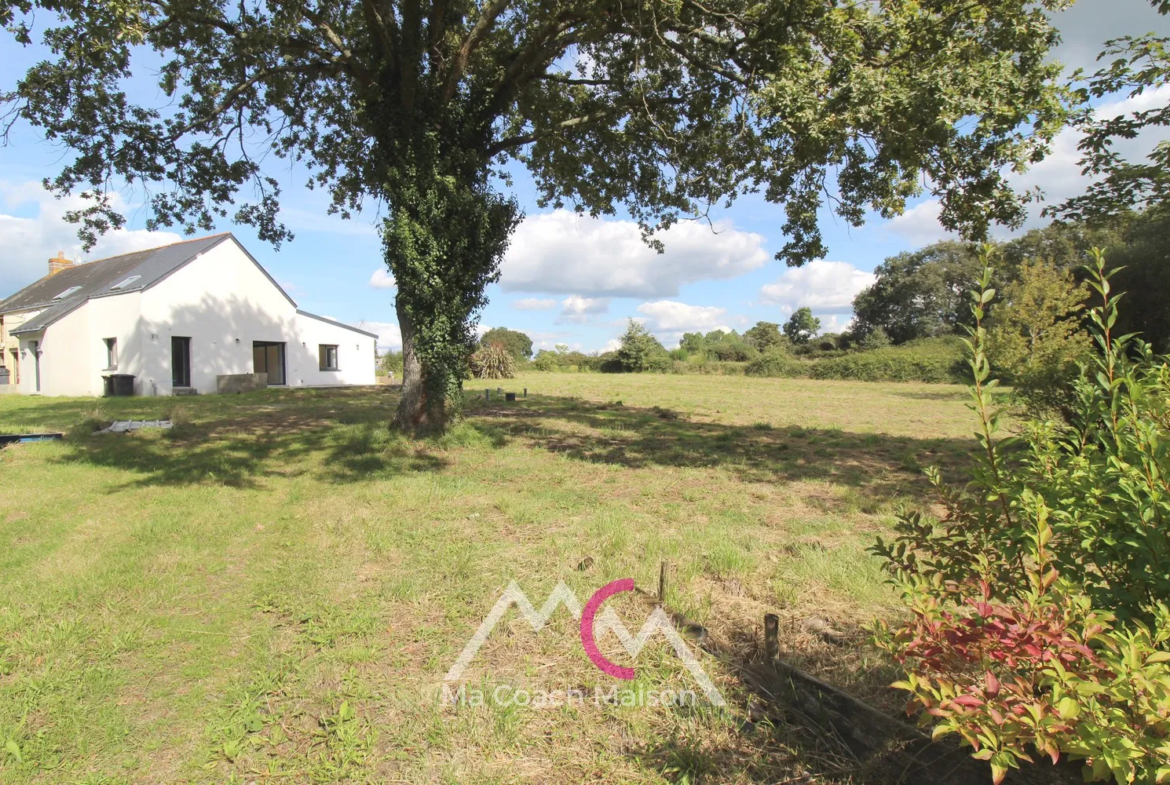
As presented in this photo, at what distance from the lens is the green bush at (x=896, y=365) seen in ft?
122

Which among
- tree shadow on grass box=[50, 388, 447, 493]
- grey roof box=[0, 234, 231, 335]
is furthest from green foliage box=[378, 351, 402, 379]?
tree shadow on grass box=[50, 388, 447, 493]

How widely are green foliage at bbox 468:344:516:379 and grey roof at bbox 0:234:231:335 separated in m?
12.8

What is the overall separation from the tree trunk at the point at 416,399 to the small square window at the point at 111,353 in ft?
64.2

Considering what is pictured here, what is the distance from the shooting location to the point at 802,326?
216ft

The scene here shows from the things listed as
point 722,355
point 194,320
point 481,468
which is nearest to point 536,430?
point 481,468

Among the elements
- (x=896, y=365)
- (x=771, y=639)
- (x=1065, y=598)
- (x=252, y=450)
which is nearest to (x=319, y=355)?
(x=252, y=450)

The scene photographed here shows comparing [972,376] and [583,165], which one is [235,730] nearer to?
[972,376]

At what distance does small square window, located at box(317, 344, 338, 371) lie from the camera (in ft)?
96.8

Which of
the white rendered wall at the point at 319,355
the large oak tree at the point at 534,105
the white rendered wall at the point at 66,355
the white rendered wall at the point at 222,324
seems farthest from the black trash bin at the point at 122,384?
the large oak tree at the point at 534,105

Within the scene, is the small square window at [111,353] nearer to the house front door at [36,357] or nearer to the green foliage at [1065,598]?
the house front door at [36,357]

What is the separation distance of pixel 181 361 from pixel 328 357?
6936 mm

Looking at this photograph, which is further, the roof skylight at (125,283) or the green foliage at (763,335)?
the green foliage at (763,335)

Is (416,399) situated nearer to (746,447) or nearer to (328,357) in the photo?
(746,447)

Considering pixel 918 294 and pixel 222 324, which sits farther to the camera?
pixel 918 294
